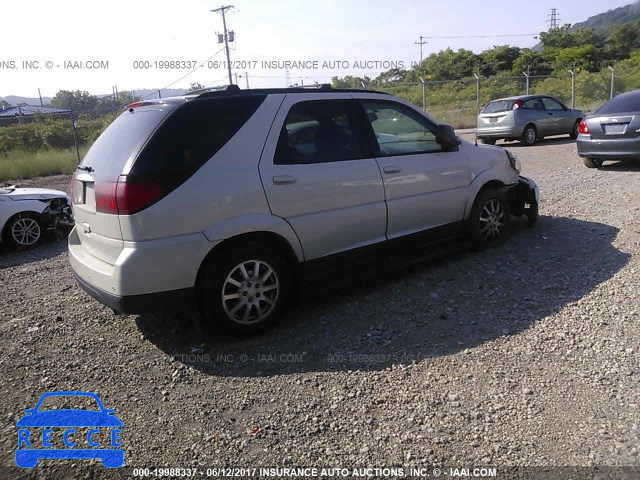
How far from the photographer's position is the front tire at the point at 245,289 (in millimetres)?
3648

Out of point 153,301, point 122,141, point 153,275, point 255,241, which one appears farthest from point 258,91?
point 153,301

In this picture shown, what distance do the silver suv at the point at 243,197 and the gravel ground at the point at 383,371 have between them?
0.47 m

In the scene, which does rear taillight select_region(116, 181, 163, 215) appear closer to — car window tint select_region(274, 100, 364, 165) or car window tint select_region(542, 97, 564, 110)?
car window tint select_region(274, 100, 364, 165)

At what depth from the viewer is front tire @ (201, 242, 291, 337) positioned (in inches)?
144

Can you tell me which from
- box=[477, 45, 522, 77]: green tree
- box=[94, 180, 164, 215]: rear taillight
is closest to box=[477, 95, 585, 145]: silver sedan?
box=[94, 180, 164, 215]: rear taillight

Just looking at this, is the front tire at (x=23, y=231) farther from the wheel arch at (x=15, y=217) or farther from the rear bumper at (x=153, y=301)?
the rear bumper at (x=153, y=301)

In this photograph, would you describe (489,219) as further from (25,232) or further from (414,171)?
(25,232)

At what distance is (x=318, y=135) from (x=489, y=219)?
2.43 meters

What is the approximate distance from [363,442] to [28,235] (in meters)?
6.38

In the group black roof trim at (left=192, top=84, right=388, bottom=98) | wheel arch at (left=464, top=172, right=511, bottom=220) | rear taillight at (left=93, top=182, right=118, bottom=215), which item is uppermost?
black roof trim at (left=192, top=84, right=388, bottom=98)

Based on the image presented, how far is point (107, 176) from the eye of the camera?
11.6ft

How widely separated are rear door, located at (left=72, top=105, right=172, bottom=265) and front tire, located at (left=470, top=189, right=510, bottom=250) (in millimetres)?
3371

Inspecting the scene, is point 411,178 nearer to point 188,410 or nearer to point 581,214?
point 188,410

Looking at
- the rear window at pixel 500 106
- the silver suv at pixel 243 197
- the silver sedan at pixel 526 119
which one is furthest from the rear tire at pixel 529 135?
the silver suv at pixel 243 197
